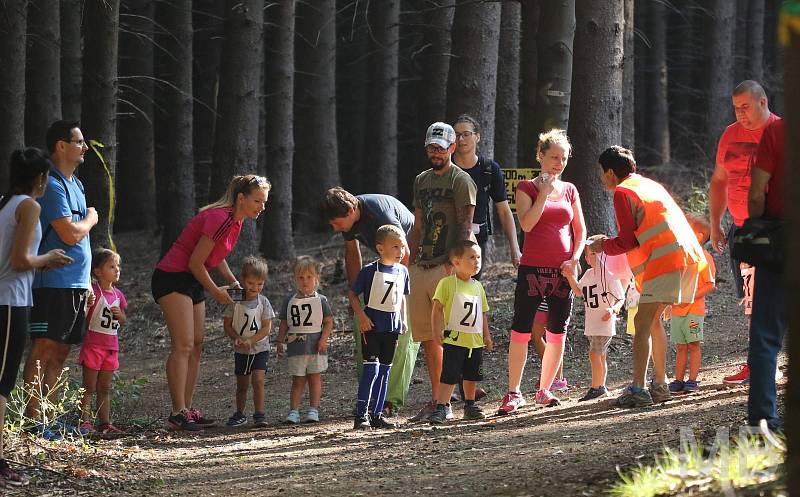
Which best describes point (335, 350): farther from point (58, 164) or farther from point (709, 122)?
point (709, 122)

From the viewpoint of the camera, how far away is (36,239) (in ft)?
21.6

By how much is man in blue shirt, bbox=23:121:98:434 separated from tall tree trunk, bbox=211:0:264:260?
28.4 feet

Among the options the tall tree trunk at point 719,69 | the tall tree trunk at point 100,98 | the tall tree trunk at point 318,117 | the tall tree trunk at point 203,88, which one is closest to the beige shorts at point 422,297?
the tall tree trunk at point 100,98

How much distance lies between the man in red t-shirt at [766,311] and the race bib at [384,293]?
3.11 meters

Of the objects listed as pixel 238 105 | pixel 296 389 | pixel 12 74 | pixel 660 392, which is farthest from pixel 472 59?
pixel 660 392

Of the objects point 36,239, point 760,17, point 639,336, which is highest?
point 760,17

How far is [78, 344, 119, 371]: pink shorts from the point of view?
29.0 feet

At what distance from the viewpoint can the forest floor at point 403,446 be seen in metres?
6.11

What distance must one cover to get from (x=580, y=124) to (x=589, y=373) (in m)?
2.80

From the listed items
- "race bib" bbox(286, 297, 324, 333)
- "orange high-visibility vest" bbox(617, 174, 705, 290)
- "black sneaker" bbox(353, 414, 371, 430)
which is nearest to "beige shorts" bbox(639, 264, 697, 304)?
"orange high-visibility vest" bbox(617, 174, 705, 290)

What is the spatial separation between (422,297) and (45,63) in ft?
26.8

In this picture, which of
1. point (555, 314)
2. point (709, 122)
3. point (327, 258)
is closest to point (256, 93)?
point (327, 258)

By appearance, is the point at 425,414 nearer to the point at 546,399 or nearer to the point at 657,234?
the point at 546,399

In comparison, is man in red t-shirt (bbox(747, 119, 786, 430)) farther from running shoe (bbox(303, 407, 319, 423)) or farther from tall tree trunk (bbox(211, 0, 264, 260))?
tall tree trunk (bbox(211, 0, 264, 260))
